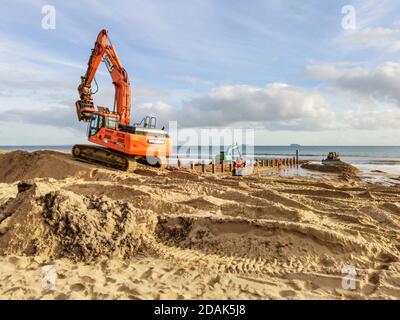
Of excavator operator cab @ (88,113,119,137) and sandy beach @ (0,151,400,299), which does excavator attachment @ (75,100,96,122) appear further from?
sandy beach @ (0,151,400,299)

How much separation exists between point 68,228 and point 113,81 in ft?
39.3

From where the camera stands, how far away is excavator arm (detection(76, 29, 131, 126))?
15.5m

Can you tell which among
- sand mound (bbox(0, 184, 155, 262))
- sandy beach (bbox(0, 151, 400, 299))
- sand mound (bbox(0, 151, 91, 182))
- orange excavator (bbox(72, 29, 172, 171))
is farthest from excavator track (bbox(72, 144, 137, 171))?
sand mound (bbox(0, 184, 155, 262))

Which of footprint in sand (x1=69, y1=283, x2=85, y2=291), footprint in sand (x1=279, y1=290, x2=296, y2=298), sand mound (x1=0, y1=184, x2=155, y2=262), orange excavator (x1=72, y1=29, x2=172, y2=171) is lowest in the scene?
footprint in sand (x1=279, y1=290, x2=296, y2=298)

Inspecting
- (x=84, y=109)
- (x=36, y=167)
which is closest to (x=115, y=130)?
(x=84, y=109)

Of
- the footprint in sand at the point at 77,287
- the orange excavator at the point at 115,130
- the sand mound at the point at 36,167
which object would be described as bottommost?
the footprint in sand at the point at 77,287

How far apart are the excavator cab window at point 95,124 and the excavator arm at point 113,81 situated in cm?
57

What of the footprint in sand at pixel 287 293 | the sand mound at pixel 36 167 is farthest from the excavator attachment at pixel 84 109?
the footprint in sand at pixel 287 293

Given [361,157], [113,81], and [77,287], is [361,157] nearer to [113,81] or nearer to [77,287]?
[113,81]

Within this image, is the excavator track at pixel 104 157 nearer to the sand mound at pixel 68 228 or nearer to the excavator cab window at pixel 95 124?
the excavator cab window at pixel 95 124

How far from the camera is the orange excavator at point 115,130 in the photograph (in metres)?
14.0

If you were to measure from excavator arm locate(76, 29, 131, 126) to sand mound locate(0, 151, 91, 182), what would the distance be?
2.86 meters
